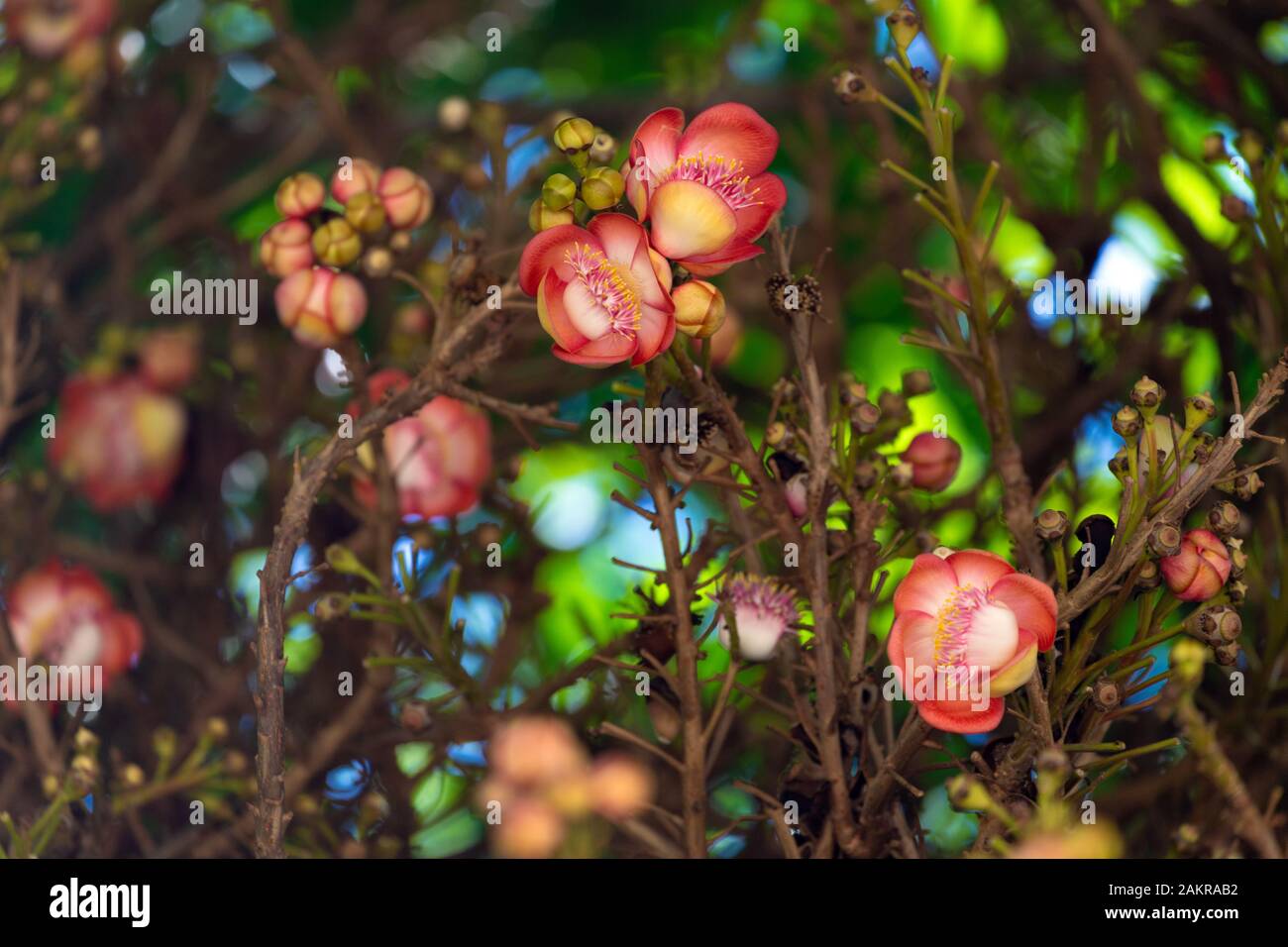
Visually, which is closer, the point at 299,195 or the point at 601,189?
the point at 601,189

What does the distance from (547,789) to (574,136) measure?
0.71 feet

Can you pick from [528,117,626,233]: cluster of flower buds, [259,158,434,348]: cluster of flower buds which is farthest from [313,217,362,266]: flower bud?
[528,117,626,233]: cluster of flower buds

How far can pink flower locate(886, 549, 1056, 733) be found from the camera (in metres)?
0.33

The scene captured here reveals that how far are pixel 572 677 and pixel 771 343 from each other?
0.23 m

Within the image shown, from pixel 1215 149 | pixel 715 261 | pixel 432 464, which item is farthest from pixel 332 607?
pixel 1215 149

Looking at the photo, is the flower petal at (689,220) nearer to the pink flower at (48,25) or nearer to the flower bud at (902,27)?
the flower bud at (902,27)

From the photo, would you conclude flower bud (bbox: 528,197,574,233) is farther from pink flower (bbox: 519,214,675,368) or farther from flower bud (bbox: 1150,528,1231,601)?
flower bud (bbox: 1150,528,1231,601)

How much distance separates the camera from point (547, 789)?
1.28 feet

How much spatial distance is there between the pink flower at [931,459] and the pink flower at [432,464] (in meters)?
0.20

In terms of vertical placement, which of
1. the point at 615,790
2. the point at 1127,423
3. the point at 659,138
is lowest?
the point at 615,790

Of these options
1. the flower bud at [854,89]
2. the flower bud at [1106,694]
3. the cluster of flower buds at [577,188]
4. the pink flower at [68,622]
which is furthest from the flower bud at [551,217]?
the pink flower at [68,622]

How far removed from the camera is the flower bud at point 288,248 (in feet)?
1.44

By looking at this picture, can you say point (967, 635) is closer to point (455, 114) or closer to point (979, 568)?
point (979, 568)
